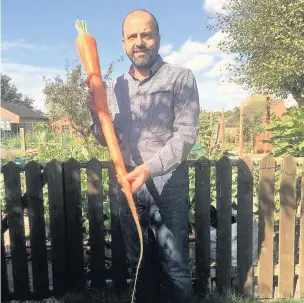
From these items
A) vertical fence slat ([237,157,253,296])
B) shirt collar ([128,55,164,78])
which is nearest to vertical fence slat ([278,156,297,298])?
vertical fence slat ([237,157,253,296])

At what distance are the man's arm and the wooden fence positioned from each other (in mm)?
1046

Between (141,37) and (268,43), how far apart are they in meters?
14.8

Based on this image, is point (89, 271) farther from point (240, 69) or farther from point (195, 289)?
point (240, 69)

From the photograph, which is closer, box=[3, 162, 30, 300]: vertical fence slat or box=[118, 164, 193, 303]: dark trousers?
box=[118, 164, 193, 303]: dark trousers

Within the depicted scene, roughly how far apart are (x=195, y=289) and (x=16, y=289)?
140cm

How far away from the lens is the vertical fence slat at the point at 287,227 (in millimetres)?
2752

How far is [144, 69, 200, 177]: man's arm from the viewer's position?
166 cm

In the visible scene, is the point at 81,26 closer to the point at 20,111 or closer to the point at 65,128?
the point at 65,128

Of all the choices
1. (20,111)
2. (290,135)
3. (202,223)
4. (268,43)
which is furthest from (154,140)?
(20,111)

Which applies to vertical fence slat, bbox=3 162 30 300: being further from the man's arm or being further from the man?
the man's arm

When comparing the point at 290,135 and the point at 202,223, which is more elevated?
the point at 290,135

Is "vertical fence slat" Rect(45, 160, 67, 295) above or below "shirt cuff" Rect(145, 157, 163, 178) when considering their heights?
below

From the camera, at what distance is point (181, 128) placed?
171cm

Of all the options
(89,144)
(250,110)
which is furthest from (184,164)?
(250,110)
